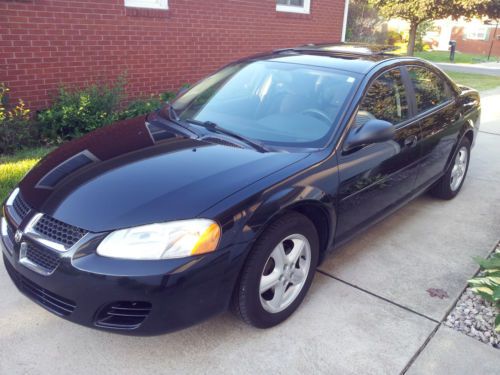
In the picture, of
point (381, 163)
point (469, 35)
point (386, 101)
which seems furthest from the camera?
point (469, 35)

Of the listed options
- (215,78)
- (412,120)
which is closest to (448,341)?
(412,120)

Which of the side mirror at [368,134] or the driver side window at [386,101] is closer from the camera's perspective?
the side mirror at [368,134]

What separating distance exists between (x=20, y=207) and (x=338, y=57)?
2.53 meters

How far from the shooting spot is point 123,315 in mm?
2152

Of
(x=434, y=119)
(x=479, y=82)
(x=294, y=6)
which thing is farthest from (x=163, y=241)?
(x=479, y=82)

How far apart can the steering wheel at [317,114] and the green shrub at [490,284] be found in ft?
4.98

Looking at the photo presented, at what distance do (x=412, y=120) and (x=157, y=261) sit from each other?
2.53 m

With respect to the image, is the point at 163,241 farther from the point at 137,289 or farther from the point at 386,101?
the point at 386,101

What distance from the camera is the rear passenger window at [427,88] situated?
3857mm

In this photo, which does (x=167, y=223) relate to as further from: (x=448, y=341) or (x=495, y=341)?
(x=495, y=341)

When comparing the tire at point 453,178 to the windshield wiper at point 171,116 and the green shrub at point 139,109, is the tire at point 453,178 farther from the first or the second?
the green shrub at point 139,109

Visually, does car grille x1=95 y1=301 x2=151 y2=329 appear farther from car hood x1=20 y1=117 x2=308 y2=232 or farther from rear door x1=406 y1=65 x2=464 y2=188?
rear door x1=406 y1=65 x2=464 y2=188

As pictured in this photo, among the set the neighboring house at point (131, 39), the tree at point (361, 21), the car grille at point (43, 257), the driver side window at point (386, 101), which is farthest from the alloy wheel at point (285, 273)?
the tree at point (361, 21)

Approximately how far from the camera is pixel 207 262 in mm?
2150
